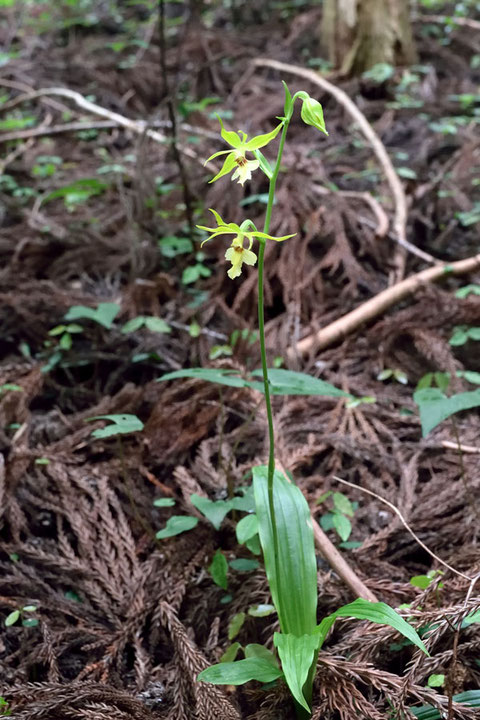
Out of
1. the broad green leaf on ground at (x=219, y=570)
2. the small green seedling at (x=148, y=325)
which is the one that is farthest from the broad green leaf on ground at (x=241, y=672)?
the small green seedling at (x=148, y=325)

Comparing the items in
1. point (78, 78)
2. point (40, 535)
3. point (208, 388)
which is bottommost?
point (40, 535)

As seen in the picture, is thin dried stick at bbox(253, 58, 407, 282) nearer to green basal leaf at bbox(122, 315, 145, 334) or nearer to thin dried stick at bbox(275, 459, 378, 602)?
green basal leaf at bbox(122, 315, 145, 334)

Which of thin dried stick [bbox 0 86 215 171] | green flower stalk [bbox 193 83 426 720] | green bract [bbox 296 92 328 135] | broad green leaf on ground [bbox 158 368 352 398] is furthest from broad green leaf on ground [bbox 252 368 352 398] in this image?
thin dried stick [bbox 0 86 215 171]

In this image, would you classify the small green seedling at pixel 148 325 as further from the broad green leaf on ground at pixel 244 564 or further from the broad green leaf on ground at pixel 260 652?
the broad green leaf on ground at pixel 260 652

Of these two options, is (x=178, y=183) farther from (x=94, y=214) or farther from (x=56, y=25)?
(x=56, y=25)

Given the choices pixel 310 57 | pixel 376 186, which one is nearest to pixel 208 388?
pixel 376 186

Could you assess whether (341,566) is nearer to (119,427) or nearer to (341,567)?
(341,567)

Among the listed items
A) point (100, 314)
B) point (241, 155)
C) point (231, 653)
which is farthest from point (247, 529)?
point (100, 314)
